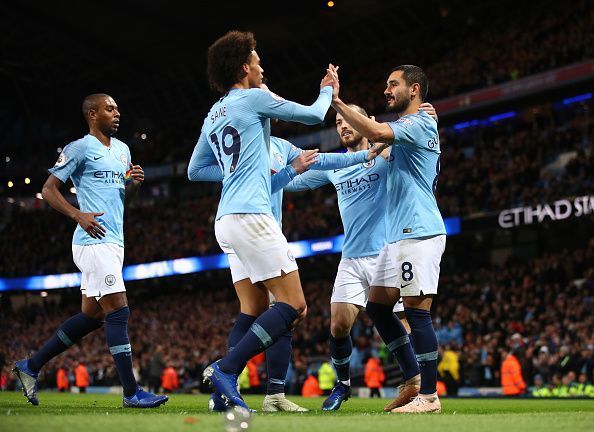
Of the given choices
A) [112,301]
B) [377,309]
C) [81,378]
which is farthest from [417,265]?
[81,378]

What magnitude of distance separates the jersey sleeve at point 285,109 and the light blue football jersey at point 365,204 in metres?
2.14

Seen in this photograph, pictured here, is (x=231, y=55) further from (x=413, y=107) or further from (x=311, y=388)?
(x=311, y=388)

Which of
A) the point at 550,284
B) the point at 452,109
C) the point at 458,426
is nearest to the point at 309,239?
the point at 452,109

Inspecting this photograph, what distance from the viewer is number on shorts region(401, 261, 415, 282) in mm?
6836

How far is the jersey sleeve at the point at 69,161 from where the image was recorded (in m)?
7.81

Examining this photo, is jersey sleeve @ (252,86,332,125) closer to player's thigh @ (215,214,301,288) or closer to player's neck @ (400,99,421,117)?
player's thigh @ (215,214,301,288)

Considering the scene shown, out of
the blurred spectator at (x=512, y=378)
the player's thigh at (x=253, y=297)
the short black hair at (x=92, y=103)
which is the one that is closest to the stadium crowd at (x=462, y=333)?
the blurred spectator at (x=512, y=378)

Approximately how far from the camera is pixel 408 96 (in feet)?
24.2

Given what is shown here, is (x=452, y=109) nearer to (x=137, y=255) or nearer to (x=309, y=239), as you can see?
(x=309, y=239)

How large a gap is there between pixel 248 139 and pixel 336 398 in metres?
2.85

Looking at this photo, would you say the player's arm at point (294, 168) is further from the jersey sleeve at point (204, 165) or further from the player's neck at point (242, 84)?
the player's neck at point (242, 84)

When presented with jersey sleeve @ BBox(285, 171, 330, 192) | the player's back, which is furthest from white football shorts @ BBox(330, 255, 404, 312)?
the player's back

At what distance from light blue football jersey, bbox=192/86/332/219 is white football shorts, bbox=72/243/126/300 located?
2.03 m

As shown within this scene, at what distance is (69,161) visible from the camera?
310 inches
